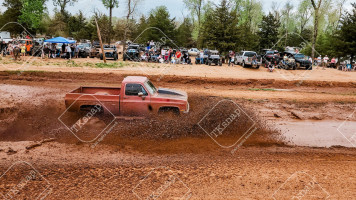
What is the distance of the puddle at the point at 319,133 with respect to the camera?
9164 millimetres

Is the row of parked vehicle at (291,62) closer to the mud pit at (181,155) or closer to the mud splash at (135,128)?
the mud pit at (181,155)

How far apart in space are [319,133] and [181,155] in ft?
18.8

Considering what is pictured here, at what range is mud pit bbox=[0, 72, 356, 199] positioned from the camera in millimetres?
5867

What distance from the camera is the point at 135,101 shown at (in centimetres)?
904

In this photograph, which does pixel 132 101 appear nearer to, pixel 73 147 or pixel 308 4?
pixel 73 147

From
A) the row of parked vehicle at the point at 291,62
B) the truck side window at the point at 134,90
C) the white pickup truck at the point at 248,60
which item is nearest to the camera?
the truck side window at the point at 134,90

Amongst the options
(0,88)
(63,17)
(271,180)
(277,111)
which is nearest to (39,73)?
(0,88)

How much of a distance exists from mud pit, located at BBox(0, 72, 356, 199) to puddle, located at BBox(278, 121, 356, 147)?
77 mm

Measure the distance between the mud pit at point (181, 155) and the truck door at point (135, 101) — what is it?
36 centimetres

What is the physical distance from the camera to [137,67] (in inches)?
908

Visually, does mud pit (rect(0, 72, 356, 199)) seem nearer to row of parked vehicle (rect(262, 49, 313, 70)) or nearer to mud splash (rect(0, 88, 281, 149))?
mud splash (rect(0, 88, 281, 149))

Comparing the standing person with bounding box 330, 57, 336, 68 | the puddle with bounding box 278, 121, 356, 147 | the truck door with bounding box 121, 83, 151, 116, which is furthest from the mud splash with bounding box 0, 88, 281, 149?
the standing person with bounding box 330, 57, 336, 68

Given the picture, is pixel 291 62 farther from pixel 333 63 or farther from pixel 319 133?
pixel 319 133

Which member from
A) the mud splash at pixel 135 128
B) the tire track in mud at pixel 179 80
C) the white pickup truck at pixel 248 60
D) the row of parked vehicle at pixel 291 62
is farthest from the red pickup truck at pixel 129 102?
the row of parked vehicle at pixel 291 62
